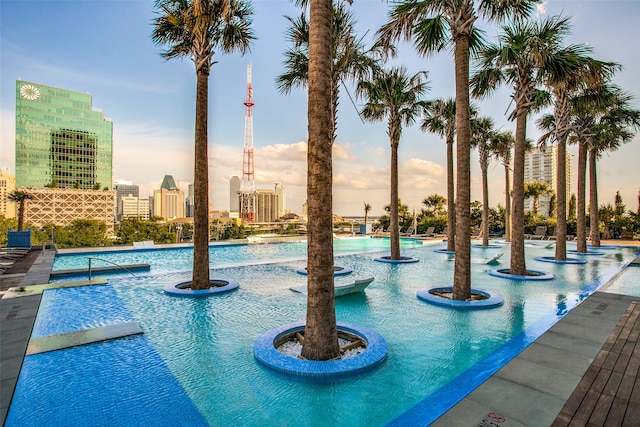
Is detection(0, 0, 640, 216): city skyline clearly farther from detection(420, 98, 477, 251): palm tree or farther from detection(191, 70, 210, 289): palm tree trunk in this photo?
detection(420, 98, 477, 251): palm tree

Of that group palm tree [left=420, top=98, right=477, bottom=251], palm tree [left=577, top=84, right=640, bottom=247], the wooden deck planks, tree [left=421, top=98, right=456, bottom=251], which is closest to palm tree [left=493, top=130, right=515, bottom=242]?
palm tree [left=577, top=84, right=640, bottom=247]

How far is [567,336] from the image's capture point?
16.5ft

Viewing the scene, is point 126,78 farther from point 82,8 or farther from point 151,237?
point 151,237

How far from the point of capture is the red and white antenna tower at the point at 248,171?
62.9 meters

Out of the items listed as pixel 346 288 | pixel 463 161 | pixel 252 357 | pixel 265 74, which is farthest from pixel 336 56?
pixel 252 357

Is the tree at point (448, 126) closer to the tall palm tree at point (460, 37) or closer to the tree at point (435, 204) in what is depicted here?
the tall palm tree at point (460, 37)

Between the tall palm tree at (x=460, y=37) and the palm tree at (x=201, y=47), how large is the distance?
13.4ft

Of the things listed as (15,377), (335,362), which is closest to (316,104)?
(335,362)

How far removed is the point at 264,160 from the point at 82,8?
53.4 meters

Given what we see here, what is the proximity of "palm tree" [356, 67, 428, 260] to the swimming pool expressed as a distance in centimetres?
563

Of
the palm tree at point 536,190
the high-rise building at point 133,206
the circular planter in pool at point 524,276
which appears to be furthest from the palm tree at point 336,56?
the high-rise building at point 133,206

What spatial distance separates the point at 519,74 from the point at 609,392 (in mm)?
9648

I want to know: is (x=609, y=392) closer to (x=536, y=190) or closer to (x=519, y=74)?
(x=519, y=74)

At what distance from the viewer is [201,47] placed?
8477 mm
